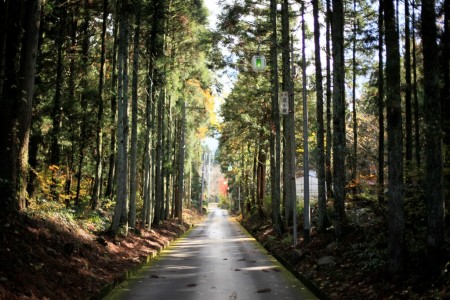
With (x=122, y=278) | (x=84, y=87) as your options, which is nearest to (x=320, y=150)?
(x=122, y=278)

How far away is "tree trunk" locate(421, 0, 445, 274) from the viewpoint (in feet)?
22.7

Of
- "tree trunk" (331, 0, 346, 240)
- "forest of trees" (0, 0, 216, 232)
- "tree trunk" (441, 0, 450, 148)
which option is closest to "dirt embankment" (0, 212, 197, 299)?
"forest of trees" (0, 0, 216, 232)

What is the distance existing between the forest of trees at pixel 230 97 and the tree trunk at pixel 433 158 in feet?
0.05

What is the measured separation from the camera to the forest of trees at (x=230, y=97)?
314 inches

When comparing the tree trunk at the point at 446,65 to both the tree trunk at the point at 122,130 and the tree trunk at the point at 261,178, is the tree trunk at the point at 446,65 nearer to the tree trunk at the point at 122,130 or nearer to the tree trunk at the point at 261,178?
the tree trunk at the point at 122,130

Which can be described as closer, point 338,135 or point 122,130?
point 338,135

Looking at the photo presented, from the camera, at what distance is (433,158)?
6.99 m

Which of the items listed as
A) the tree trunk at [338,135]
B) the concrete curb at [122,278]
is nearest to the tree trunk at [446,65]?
the tree trunk at [338,135]

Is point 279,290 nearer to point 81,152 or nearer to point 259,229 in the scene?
point 81,152

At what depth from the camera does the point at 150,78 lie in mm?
21141

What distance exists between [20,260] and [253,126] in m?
21.3

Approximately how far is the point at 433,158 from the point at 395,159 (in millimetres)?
967

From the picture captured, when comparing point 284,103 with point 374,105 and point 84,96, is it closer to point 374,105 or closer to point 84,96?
point 374,105

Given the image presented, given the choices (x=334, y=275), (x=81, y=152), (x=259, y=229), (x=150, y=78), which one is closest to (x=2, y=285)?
(x=334, y=275)
